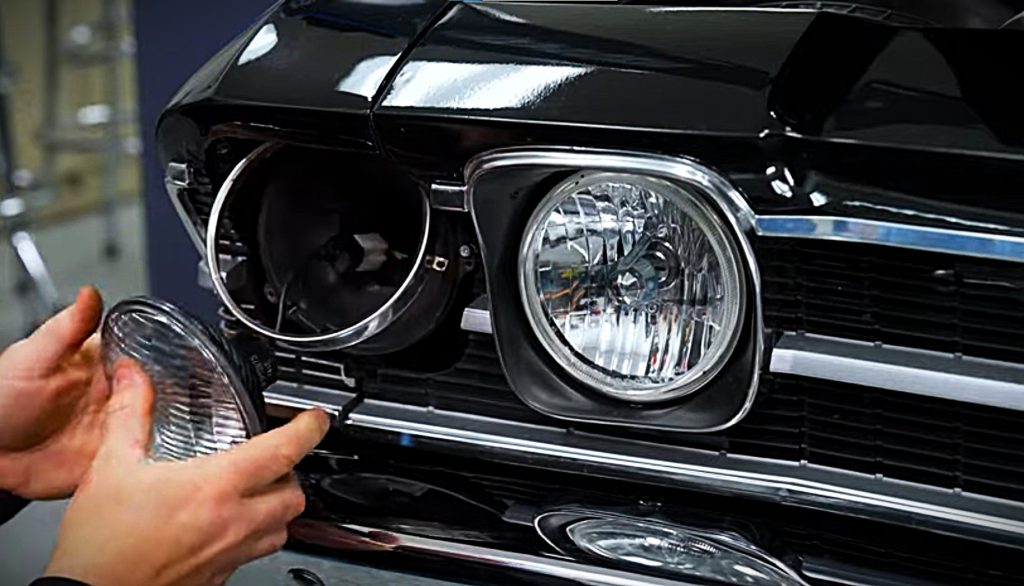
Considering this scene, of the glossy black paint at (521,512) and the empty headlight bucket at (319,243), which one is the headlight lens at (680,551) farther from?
the empty headlight bucket at (319,243)

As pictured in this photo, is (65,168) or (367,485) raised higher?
(65,168)

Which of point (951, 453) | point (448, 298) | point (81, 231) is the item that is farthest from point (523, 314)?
point (81, 231)

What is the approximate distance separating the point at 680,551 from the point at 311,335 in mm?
430

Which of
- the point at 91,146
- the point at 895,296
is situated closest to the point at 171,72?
the point at 895,296

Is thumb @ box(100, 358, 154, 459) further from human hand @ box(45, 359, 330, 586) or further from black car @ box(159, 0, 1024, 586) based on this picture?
black car @ box(159, 0, 1024, 586)

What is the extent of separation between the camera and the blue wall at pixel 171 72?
2.38m

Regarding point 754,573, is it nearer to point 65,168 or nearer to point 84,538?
point 84,538

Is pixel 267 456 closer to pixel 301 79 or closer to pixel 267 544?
pixel 267 544

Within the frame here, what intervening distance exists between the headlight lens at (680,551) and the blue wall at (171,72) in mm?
1390

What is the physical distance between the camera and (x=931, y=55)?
103cm

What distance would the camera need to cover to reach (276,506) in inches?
Result: 40.7

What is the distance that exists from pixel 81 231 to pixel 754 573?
4.09 metres

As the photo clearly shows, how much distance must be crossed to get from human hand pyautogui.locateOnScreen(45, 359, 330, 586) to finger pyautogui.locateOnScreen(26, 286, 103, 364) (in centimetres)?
20

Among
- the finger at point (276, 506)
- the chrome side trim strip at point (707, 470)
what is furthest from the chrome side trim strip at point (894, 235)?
the finger at point (276, 506)
